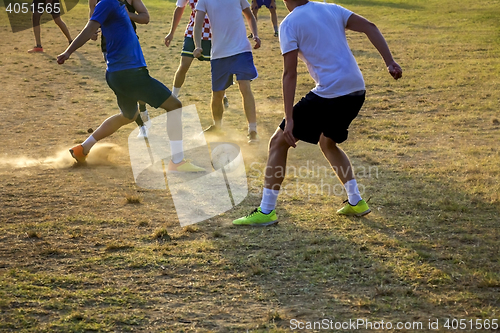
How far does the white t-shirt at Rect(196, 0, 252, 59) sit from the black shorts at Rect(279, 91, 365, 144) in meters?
2.73

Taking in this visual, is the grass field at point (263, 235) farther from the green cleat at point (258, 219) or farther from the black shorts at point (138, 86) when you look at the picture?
the black shorts at point (138, 86)

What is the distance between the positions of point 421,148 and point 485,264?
128 inches

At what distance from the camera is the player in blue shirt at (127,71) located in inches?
229

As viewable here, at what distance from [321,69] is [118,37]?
2.36 metres

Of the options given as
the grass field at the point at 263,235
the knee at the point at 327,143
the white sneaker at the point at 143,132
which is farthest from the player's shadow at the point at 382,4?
the knee at the point at 327,143

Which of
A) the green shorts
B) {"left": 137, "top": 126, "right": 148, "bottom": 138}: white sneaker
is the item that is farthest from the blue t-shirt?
the green shorts

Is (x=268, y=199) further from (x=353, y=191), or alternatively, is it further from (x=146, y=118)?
(x=146, y=118)

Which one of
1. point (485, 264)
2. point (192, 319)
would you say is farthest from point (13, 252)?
point (485, 264)

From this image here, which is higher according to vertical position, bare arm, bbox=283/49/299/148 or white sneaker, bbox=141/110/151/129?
bare arm, bbox=283/49/299/148

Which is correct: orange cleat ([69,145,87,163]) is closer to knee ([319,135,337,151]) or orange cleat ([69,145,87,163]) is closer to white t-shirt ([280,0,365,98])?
knee ([319,135,337,151])

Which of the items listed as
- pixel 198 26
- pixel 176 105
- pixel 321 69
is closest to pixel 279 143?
pixel 321 69

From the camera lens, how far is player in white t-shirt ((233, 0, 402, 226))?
4504 millimetres

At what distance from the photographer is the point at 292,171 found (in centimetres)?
654

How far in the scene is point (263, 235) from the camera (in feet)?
15.7
